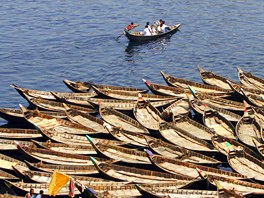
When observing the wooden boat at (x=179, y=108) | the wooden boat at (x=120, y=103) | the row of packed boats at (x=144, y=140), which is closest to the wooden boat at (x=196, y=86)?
the row of packed boats at (x=144, y=140)

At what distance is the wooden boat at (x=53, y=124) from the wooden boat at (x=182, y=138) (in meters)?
5.17

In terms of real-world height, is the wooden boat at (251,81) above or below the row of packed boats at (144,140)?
above

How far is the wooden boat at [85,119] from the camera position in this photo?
47.8 m

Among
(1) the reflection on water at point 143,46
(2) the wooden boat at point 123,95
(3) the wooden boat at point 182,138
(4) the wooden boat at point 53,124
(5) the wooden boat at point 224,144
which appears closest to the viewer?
(5) the wooden boat at point 224,144

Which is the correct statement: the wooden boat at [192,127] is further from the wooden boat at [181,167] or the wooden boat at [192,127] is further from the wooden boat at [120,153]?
the wooden boat at [120,153]

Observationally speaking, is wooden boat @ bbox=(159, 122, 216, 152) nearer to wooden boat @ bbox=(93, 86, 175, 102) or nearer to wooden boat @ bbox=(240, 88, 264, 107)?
wooden boat @ bbox=(93, 86, 175, 102)

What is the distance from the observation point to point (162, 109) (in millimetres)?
51188

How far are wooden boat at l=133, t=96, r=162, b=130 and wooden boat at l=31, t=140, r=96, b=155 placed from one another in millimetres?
5432

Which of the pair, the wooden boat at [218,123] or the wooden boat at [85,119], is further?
the wooden boat at [85,119]

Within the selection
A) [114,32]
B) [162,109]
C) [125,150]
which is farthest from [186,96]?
[114,32]

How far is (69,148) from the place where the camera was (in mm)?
43844

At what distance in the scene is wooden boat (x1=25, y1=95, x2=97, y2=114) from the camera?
165 ft

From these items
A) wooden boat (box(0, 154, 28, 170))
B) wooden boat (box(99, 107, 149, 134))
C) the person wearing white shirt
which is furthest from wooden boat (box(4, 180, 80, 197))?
the person wearing white shirt

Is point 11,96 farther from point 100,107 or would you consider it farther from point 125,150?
point 125,150
